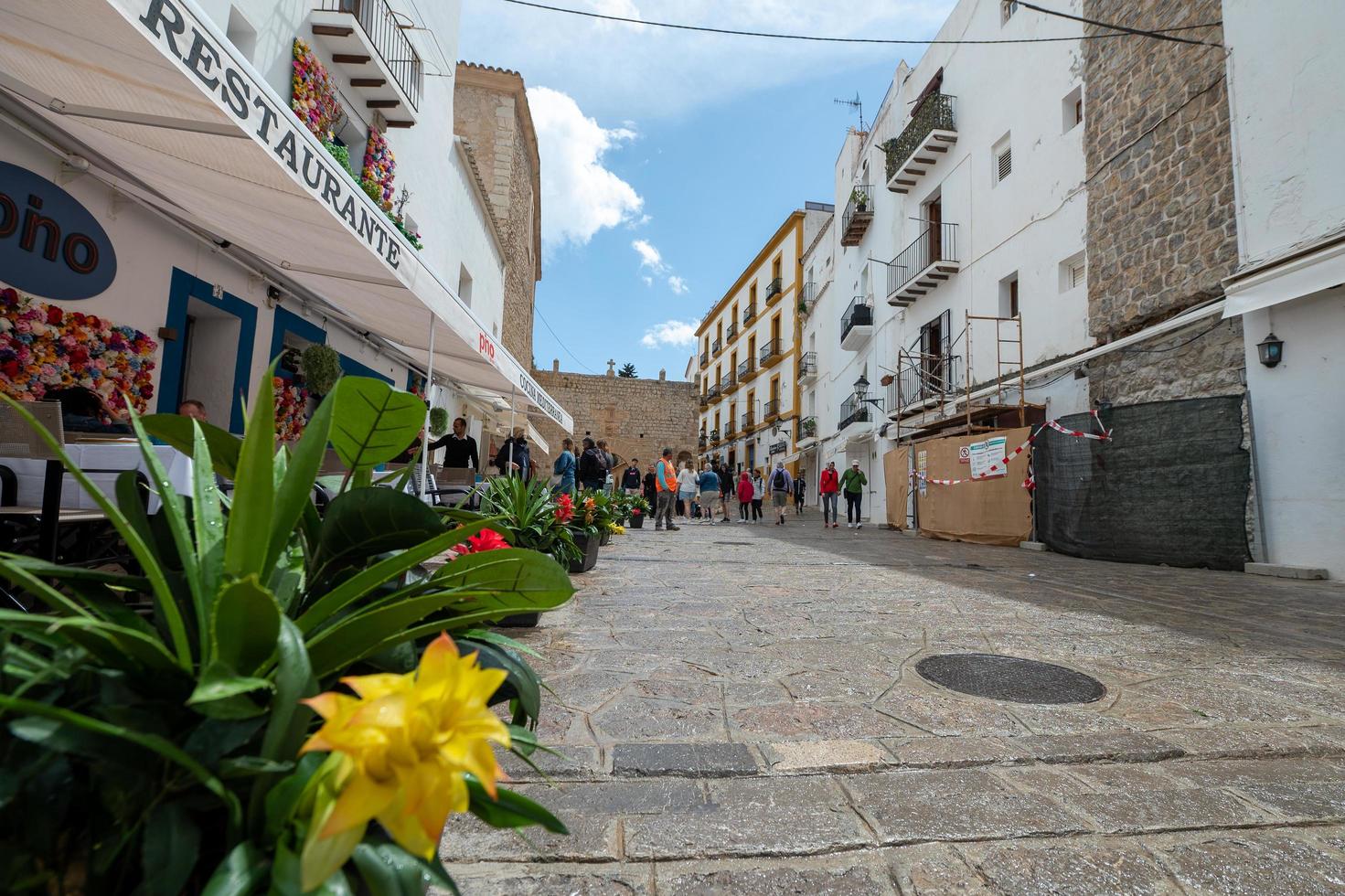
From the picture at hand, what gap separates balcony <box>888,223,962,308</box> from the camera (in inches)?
551

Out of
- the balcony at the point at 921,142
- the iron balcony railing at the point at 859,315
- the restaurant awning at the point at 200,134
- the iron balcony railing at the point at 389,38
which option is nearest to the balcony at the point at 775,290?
the iron balcony railing at the point at 859,315

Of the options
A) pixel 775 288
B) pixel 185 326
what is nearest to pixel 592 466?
pixel 185 326

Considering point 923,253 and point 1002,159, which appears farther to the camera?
point 923,253

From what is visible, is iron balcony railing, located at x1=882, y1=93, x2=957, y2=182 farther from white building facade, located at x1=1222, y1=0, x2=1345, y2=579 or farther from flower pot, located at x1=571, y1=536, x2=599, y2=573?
flower pot, located at x1=571, y1=536, x2=599, y2=573

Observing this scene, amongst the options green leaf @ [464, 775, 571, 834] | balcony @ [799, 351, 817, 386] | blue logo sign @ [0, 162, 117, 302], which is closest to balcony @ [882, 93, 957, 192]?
balcony @ [799, 351, 817, 386]

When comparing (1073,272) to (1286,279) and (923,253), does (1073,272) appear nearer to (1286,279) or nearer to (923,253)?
(1286,279)

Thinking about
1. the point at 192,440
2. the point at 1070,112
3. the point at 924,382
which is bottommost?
the point at 192,440

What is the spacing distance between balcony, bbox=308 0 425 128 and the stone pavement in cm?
672

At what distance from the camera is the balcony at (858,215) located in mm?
19047

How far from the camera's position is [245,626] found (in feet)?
2.27

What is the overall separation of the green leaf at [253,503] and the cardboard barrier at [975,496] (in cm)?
989

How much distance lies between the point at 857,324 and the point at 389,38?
1359 cm

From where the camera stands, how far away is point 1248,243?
23.0ft

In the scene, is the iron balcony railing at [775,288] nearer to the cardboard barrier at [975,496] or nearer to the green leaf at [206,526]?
the cardboard barrier at [975,496]
